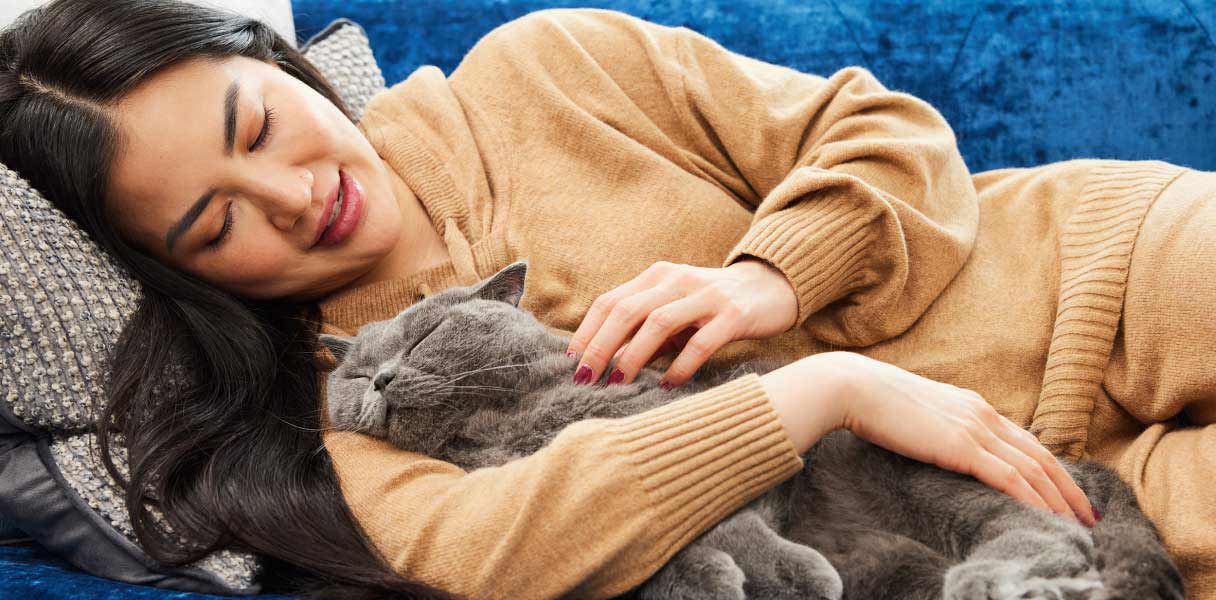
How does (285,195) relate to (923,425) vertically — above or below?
above

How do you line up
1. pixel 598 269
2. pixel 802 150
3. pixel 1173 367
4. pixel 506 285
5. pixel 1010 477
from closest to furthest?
1. pixel 1010 477
2. pixel 1173 367
3. pixel 506 285
4. pixel 598 269
5. pixel 802 150

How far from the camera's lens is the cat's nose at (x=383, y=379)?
1029 mm

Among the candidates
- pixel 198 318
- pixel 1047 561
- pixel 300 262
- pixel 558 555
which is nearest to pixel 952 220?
pixel 1047 561

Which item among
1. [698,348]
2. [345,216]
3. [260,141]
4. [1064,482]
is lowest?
[1064,482]

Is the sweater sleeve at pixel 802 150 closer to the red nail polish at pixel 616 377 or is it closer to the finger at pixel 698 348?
the finger at pixel 698 348

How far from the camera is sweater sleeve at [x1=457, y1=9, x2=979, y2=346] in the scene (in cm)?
120

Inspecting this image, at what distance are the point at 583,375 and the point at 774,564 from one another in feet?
1.04

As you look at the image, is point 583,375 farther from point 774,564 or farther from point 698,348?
point 774,564

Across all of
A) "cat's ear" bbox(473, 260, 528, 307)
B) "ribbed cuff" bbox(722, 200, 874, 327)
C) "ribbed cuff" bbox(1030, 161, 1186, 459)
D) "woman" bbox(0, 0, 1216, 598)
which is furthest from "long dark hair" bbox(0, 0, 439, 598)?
"ribbed cuff" bbox(1030, 161, 1186, 459)

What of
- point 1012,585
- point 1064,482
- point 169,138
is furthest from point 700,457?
point 169,138

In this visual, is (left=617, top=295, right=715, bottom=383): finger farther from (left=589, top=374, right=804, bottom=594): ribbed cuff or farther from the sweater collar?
the sweater collar

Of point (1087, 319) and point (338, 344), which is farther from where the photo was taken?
A: point (338, 344)

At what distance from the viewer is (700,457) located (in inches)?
35.1

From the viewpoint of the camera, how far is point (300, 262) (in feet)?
4.00
